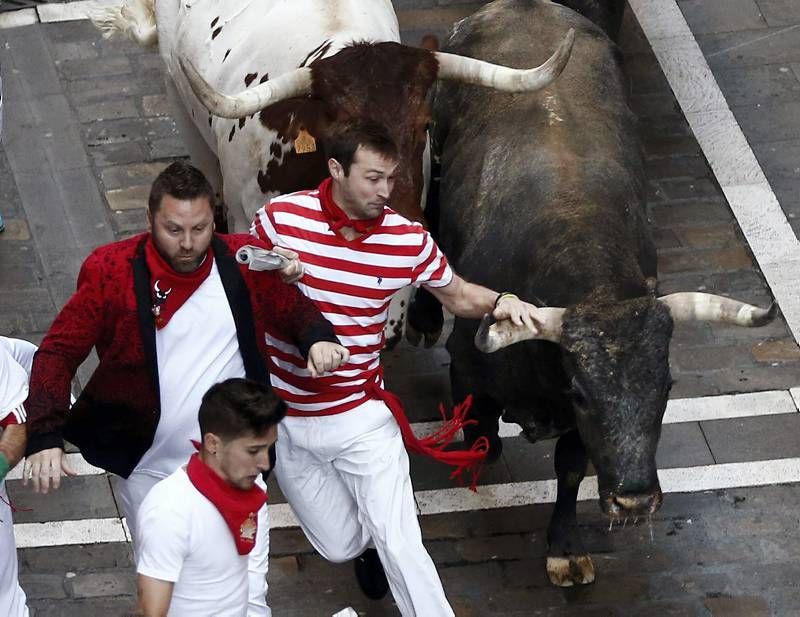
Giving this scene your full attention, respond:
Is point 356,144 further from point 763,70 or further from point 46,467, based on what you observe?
point 763,70

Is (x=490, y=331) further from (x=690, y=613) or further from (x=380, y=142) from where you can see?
(x=690, y=613)

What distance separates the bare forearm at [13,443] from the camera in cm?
521

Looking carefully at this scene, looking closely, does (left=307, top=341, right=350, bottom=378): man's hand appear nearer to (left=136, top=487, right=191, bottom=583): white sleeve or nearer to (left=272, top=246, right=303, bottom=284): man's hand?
(left=272, top=246, right=303, bottom=284): man's hand

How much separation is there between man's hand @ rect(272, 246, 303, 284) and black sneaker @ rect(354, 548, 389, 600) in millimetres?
1696

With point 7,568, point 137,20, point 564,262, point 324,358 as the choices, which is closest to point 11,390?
point 7,568

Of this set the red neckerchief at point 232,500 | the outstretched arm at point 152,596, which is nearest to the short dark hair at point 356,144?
the red neckerchief at point 232,500

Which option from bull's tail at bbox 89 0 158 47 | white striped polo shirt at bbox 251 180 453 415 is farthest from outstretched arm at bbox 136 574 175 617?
bull's tail at bbox 89 0 158 47

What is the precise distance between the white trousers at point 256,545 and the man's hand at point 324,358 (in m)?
0.46

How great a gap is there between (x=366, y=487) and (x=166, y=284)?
125 cm

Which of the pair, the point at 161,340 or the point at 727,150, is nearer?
the point at 161,340

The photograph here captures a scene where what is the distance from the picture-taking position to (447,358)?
28.5ft

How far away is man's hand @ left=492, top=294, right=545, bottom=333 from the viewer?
6.04 metres

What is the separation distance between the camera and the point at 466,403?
669cm

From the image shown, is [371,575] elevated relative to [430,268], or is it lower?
lower
